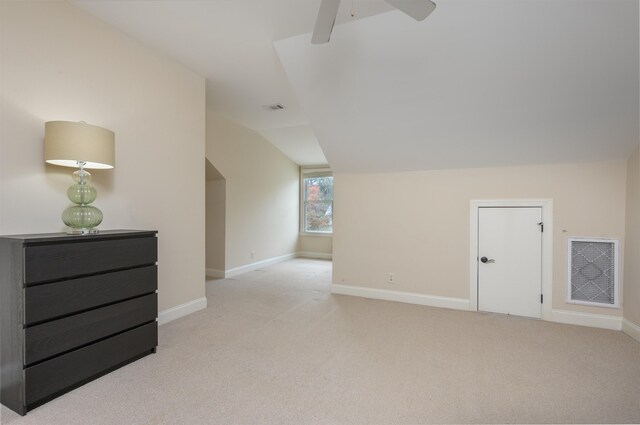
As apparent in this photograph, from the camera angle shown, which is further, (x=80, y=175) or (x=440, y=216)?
(x=440, y=216)

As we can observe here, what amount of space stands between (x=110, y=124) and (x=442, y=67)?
2947 millimetres

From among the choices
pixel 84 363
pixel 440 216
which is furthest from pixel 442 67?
pixel 84 363

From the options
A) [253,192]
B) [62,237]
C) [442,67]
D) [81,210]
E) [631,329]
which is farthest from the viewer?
[253,192]

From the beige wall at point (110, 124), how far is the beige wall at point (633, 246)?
446cm

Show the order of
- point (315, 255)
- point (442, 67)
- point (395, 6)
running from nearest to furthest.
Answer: point (395, 6) → point (442, 67) → point (315, 255)

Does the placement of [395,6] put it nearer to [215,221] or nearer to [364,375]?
[364,375]

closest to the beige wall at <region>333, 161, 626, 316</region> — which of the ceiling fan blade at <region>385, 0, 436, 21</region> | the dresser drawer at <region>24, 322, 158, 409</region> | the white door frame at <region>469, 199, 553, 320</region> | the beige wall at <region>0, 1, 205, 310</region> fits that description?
the white door frame at <region>469, 199, 553, 320</region>

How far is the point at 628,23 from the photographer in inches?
81.4

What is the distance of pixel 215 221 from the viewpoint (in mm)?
5434

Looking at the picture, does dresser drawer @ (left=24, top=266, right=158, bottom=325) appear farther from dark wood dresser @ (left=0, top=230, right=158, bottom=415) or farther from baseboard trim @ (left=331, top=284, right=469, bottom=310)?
baseboard trim @ (left=331, top=284, right=469, bottom=310)

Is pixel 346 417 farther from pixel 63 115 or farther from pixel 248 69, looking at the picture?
pixel 248 69

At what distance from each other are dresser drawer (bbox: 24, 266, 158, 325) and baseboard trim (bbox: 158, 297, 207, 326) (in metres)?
0.82

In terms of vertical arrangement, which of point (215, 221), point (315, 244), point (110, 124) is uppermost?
point (110, 124)

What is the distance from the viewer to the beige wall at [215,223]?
5355mm
